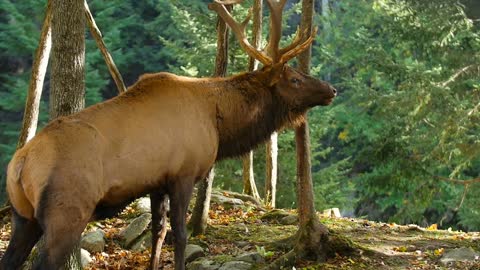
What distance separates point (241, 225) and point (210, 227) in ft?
1.71

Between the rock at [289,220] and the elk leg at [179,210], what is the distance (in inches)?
127

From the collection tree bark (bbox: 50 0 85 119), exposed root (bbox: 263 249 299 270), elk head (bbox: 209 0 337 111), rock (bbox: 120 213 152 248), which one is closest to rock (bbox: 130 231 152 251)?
rock (bbox: 120 213 152 248)

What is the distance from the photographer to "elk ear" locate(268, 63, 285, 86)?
741 cm

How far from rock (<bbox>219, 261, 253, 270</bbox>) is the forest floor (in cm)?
15

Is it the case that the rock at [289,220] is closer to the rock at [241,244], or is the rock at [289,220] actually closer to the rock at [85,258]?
the rock at [241,244]

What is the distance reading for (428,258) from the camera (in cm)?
769

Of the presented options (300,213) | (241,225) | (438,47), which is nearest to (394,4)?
(438,47)

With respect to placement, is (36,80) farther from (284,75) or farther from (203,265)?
(203,265)

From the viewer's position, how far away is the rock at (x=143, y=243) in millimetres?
8159

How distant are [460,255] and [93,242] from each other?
13.5 feet

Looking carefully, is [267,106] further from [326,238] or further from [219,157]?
[326,238]

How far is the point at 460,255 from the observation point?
7.56 metres

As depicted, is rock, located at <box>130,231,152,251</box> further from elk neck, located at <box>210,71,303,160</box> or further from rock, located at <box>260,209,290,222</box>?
rock, located at <box>260,209,290,222</box>

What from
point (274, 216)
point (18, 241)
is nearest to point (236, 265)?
point (18, 241)
